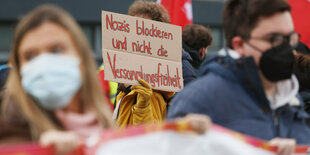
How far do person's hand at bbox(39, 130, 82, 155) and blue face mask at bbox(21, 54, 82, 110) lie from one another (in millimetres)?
152

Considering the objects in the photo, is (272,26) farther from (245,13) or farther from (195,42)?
(195,42)

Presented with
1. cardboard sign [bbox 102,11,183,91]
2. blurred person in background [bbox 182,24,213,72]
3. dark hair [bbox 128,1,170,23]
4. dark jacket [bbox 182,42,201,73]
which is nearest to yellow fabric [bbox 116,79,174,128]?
cardboard sign [bbox 102,11,183,91]

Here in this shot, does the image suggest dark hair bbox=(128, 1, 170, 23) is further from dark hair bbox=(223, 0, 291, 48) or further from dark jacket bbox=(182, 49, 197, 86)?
dark hair bbox=(223, 0, 291, 48)

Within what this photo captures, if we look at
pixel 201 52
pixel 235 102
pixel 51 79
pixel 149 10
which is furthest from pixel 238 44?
pixel 201 52

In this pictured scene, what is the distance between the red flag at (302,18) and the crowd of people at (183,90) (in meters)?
1.81

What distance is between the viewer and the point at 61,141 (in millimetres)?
1833

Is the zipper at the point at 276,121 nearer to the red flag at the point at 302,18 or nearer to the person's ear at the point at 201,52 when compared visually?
the red flag at the point at 302,18

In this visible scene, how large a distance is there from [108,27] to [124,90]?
0.51 meters

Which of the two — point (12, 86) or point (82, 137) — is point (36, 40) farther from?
point (82, 137)

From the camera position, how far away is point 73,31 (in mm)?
2129

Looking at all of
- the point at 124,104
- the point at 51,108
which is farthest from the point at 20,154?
the point at 124,104

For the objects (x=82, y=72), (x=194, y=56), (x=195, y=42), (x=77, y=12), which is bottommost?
(x=82, y=72)

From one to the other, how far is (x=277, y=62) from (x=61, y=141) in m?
1.29

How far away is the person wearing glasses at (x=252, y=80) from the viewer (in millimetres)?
2627
